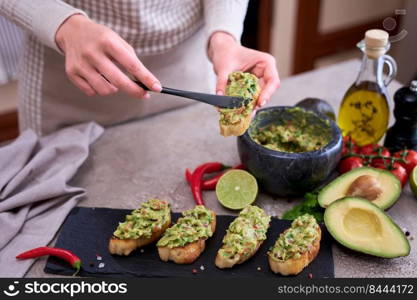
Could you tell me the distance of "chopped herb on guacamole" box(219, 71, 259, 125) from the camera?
140 centimetres

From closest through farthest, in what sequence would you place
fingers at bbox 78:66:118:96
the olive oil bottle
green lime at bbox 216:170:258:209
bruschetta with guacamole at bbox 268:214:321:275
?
bruschetta with guacamole at bbox 268:214:321:275, fingers at bbox 78:66:118:96, green lime at bbox 216:170:258:209, the olive oil bottle

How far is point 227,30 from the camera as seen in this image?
1614 millimetres

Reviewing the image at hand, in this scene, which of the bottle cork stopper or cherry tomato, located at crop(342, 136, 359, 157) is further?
cherry tomato, located at crop(342, 136, 359, 157)

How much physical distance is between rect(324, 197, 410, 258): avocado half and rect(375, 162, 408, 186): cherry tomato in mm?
229

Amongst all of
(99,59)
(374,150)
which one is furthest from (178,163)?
(374,150)

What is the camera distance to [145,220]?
1.33m

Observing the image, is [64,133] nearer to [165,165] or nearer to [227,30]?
[165,165]

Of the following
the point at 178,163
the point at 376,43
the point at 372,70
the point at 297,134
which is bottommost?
the point at 178,163

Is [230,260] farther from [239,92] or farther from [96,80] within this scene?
[96,80]

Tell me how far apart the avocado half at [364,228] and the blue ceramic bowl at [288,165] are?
126mm

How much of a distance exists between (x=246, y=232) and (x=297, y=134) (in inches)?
16.2

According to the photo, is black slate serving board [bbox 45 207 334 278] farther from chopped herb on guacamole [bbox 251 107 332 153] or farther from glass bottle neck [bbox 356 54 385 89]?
glass bottle neck [bbox 356 54 385 89]

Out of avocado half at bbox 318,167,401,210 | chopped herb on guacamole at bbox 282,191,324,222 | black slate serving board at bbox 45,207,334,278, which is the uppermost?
avocado half at bbox 318,167,401,210

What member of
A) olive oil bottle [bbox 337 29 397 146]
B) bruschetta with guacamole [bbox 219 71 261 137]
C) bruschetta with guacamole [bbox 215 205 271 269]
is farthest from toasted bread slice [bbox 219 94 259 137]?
olive oil bottle [bbox 337 29 397 146]
